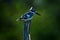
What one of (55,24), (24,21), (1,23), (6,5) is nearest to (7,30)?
(1,23)

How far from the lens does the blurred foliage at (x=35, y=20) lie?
6535mm

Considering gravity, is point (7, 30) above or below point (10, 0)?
below

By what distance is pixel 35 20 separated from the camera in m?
6.56

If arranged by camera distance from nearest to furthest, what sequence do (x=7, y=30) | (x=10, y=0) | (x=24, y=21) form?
1. (x=24, y=21)
2. (x=7, y=30)
3. (x=10, y=0)

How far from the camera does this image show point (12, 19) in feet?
22.0

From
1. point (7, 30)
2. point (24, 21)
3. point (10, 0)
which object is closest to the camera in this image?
point (24, 21)

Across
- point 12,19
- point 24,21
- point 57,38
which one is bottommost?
point 24,21

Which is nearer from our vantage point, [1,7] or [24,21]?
[24,21]

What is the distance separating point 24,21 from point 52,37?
450 cm

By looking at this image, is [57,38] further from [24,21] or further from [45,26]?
[24,21]

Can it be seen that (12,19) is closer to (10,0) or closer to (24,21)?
(10,0)

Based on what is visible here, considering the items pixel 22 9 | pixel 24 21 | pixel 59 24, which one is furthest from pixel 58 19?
pixel 24 21

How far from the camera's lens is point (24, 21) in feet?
7.65

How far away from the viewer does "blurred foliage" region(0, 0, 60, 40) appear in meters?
6.54
